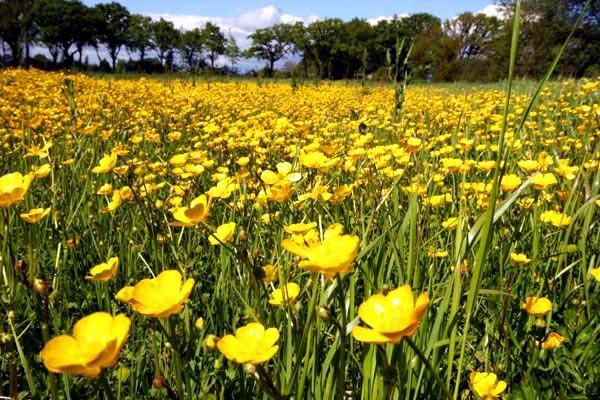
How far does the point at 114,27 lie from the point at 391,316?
69.8 m

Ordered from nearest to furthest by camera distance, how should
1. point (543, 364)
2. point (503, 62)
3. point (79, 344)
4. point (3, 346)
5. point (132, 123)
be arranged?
point (79, 344) < point (543, 364) < point (3, 346) < point (132, 123) < point (503, 62)

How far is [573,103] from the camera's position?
483 centimetres

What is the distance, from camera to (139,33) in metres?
61.8

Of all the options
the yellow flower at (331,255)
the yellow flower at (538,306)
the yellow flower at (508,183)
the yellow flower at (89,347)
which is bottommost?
the yellow flower at (538,306)

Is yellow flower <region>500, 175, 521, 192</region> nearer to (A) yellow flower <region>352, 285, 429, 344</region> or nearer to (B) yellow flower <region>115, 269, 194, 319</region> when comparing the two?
(A) yellow flower <region>352, 285, 429, 344</region>

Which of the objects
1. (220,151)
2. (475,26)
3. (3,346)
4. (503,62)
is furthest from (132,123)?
(475,26)

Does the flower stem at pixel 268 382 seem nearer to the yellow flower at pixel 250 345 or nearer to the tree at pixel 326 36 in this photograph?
the yellow flower at pixel 250 345

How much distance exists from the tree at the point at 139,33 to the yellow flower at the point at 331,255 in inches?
2662

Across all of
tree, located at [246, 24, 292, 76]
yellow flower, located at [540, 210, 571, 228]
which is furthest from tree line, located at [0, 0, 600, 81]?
yellow flower, located at [540, 210, 571, 228]

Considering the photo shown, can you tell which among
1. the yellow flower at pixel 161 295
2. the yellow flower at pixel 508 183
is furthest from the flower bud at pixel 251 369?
the yellow flower at pixel 508 183

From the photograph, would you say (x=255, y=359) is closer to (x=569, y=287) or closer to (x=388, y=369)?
(x=388, y=369)

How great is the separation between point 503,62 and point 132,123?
Result: 31829 mm

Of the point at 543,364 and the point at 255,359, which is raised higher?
the point at 255,359

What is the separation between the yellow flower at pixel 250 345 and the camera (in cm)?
72
